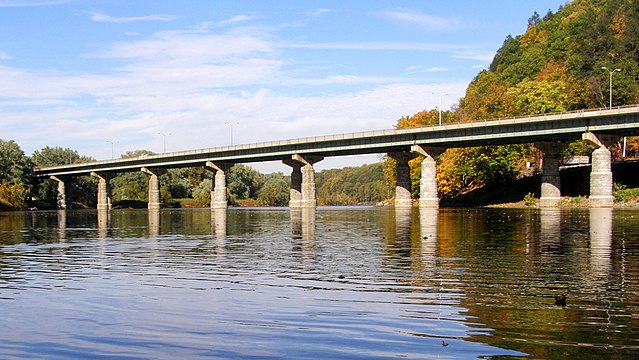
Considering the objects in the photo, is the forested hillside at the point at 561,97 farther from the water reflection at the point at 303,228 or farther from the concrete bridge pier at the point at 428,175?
the water reflection at the point at 303,228

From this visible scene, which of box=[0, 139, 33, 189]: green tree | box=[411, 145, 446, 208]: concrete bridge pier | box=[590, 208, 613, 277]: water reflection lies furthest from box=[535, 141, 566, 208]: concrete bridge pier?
box=[0, 139, 33, 189]: green tree

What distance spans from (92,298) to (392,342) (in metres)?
10.1

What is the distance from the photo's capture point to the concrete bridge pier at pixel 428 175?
5034 inches

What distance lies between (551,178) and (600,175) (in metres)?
12.8

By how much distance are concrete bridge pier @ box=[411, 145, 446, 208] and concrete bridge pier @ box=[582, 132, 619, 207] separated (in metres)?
33.5

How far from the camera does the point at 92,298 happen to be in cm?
1947

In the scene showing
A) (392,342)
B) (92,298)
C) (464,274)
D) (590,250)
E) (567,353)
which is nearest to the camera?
(567,353)

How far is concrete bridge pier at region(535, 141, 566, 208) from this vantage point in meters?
111

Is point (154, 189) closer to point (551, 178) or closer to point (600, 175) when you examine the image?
point (551, 178)

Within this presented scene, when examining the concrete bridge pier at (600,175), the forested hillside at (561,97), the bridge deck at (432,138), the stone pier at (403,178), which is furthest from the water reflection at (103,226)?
the forested hillside at (561,97)

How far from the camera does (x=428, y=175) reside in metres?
129

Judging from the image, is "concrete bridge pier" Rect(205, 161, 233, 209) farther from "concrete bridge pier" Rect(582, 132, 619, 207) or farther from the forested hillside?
"concrete bridge pier" Rect(582, 132, 619, 207)

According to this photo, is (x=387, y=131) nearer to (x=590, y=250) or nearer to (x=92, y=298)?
(x=590, y=250)

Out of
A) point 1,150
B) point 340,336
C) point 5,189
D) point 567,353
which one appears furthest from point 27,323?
point 1,150
